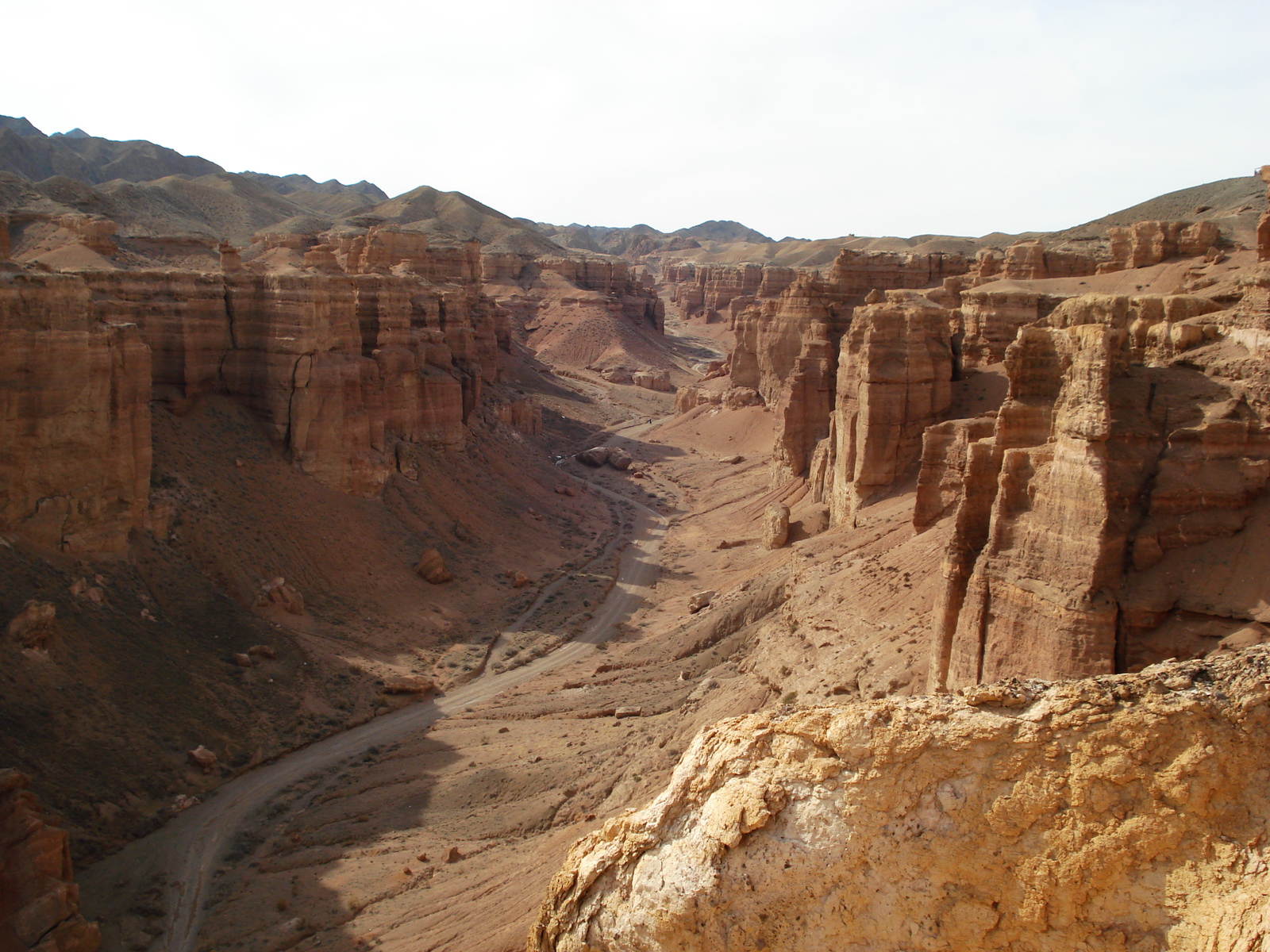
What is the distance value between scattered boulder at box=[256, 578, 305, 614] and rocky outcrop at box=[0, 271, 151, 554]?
434 centimetres

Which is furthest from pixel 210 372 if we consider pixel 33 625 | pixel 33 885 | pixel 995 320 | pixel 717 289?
pixel 717 289

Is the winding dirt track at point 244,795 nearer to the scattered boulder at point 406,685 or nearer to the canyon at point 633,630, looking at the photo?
the canyon at point 633,630

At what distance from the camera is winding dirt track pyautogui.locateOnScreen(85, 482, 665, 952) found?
19578 millimetres

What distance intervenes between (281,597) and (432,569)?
6.94 metres

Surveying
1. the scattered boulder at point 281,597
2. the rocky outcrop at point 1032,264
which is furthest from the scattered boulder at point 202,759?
the rocky outcrop at point 1032,264

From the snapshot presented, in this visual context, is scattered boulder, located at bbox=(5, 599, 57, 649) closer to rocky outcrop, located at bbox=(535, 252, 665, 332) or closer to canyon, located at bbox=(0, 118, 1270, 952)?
canyon, located at bbox=(0, 118, 1270, 952)

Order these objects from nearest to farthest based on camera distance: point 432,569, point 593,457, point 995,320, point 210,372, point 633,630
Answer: point 995,320, point 633,630, point 210,372, point 432,569, point 593,457

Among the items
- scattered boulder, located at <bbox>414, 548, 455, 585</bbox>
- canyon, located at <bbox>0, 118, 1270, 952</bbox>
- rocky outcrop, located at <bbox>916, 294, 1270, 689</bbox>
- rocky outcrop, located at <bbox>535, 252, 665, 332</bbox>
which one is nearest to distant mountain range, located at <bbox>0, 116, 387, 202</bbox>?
rocky outcrop, located at <bbox>535, 252, 665, 332</bbox>

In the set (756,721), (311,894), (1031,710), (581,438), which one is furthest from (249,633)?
(581,438)

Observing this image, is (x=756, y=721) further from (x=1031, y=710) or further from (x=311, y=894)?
(x=311, y=894)

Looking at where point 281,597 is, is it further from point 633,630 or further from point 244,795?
point 633,630

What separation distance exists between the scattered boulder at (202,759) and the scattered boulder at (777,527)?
21.5m

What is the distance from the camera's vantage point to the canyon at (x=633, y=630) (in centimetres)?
841

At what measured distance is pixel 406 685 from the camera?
1177 inches
